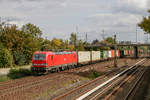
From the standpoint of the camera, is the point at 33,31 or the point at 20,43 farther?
the point at 33,31

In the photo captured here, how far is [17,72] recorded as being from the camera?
25.8 m

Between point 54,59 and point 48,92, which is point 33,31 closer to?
point 54,59

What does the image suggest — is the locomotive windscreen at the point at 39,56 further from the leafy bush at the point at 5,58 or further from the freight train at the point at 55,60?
the leafy bush at the point at 5,58

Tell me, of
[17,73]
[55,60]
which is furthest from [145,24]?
[17,73]

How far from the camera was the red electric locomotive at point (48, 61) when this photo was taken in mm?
24078

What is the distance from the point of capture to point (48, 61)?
80.0ft

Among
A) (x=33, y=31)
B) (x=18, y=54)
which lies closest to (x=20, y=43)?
(x=18, y=54)

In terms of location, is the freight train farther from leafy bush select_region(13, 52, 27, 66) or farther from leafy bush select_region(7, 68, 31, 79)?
leafy bush select_region(13, 52, 27, 66)

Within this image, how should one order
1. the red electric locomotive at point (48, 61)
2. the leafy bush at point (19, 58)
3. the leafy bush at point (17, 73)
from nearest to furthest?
the red electric locomotive at point (48, 61), the leafy bush at point (17, 73), the leafy bush at point (19, 58)

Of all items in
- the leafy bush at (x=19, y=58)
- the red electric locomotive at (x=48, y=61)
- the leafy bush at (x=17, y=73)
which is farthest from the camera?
the leafy bush at (x=19, y=58)

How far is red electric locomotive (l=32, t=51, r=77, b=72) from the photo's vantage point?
79.0ft

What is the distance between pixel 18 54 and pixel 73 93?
21002 millimetres

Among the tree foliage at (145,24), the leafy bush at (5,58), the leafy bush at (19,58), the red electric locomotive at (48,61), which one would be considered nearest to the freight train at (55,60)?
the red electric locomotive at (48,61)

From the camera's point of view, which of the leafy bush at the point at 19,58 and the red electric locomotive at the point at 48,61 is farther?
the leafy bush at the point at 19,58
